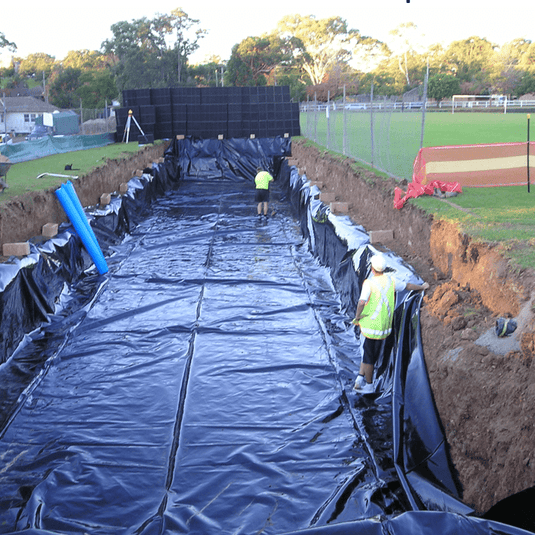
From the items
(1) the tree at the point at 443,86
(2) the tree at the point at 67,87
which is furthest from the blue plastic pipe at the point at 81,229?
(2) the tree at the point at 67,87

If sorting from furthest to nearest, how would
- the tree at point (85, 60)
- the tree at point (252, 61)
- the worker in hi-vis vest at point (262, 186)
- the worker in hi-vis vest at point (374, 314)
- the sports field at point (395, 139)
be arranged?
the tree at point (85, 60) < the tree at point (252, 61) < the worker in hi-vis vest at point (262, 186) < the sports field at point (395, 139) < the worker in hi-vis vest at point (374, 314)

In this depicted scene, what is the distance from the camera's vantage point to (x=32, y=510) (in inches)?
175

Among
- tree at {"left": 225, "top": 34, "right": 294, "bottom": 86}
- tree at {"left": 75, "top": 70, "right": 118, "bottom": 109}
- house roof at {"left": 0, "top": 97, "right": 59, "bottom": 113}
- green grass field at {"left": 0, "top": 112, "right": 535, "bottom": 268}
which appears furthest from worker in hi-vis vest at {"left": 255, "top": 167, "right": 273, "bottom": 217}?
house roof at {"left": 0, "top": 97, "right": 59, "bottom": 113}

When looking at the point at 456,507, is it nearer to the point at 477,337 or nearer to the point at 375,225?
the point at 477,337

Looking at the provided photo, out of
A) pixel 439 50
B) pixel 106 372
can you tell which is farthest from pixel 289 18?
pixel 106 372

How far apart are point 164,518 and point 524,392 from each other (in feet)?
9.28

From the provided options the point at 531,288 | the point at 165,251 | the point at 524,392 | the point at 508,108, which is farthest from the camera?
the point at 508,108

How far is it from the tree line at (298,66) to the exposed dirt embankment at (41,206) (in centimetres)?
4152

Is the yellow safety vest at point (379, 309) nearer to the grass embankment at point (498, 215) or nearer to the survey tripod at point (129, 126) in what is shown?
the grass embankment at point (498, 215)

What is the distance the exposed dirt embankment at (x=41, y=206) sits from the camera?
9.97 m

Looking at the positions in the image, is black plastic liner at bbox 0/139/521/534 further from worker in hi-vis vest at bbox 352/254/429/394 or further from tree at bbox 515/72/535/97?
tree at bbox 515/72/535/97

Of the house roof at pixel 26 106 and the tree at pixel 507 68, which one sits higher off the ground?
the tree at pixel 507 68

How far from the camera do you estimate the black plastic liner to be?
448 cm

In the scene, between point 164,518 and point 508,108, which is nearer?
point 164,518
